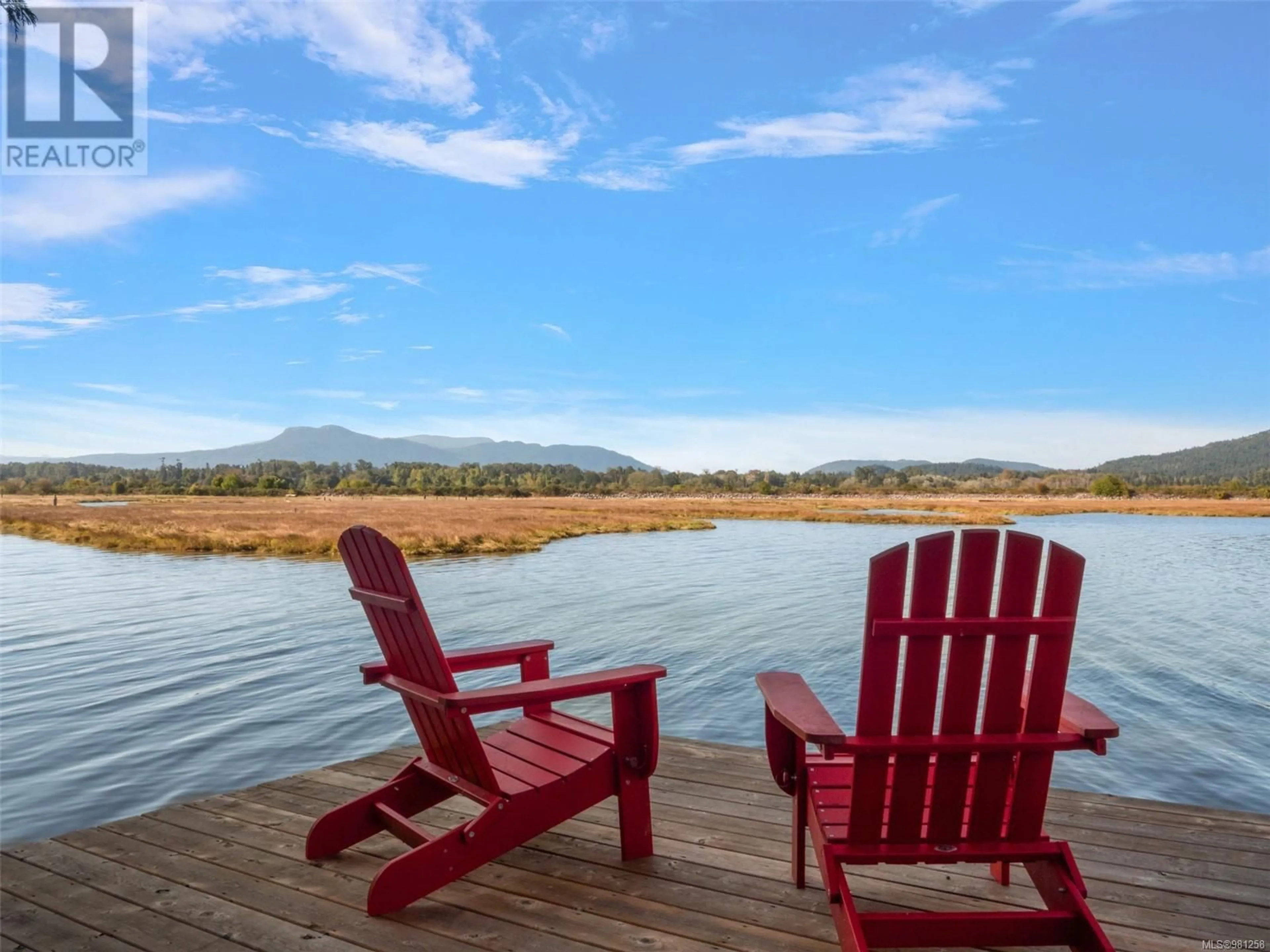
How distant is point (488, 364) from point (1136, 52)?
7675 centimetres

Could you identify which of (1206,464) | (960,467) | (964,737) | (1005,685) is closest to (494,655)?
(964,737)

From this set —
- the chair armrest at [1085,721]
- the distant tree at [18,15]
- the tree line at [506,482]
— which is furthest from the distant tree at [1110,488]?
the chair armrest at [1085,721]

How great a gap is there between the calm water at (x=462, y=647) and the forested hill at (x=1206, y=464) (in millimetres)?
112221

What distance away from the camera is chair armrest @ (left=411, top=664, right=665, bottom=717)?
2602 millimetres

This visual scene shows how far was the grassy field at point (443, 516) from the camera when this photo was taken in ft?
86.4

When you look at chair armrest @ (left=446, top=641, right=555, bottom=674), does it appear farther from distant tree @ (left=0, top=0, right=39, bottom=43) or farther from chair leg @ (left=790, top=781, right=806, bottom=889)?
distant tree @ (left=0, top=0, right=39, bottom=43)

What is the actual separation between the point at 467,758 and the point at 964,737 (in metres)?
1.64

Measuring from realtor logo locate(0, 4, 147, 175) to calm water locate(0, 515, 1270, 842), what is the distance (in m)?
6.02

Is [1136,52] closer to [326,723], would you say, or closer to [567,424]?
[326,723]

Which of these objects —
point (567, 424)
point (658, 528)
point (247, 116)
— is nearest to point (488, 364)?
point (567, 424)

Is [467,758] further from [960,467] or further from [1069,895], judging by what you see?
[960,467]

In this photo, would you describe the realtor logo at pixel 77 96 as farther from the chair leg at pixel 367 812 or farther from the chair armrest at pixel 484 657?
the chair leg at pixel 367 812

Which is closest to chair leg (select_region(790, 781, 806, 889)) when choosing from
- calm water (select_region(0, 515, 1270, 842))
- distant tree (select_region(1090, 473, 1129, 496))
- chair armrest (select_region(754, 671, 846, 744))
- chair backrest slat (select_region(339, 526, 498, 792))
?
chair armrest (select_region(754, 671, 846, 744))

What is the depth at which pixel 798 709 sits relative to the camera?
2.38 m
